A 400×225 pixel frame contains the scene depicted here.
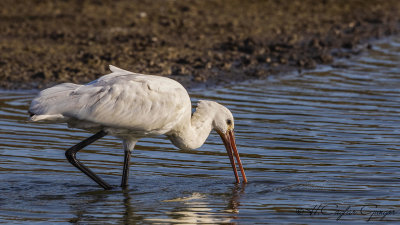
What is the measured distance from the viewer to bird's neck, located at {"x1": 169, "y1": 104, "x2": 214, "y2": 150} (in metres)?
8.45

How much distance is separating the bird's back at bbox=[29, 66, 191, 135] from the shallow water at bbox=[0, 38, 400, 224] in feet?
2.09

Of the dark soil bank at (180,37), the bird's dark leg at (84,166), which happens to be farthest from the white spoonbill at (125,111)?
the dark soil bank at (180,37)

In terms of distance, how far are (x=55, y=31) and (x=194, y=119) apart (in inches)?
288

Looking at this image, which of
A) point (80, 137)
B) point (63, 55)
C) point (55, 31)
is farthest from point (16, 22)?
point (80, 137)

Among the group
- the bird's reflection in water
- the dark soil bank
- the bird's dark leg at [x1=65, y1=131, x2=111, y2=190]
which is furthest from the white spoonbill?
the dark soil bank

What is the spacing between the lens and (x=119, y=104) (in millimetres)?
7953

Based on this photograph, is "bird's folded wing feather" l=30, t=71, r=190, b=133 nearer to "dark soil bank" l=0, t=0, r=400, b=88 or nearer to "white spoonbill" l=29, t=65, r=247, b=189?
"white spoonbill" l=29, t=65, r=247, b=189

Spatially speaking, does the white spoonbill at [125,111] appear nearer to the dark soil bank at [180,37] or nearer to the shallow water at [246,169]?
the shallow water at [246,169]

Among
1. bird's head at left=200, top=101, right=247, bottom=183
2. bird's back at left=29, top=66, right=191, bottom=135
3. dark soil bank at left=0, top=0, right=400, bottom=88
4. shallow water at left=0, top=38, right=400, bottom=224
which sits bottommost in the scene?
dark soil bank at left=0, top=0, right=400, bottom=88

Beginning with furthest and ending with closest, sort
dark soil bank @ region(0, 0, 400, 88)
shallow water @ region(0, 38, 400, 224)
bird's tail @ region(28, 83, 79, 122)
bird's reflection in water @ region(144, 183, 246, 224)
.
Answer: dark soil bank @ region(0, 0, 400, 88), bird's tail @ region(28, 83, 79, 122), shallow water @ region(0, 38, 400, 224), bird's reflection in water @ region(144, 183, 246, 224)

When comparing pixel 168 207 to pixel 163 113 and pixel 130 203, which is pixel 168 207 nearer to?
pixel 130 203

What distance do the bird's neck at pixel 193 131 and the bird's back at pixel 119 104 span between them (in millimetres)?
166

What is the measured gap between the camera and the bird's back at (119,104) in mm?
7688

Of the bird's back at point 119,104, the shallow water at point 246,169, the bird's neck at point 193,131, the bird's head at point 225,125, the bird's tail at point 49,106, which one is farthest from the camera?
the bird's head at point 225,125
